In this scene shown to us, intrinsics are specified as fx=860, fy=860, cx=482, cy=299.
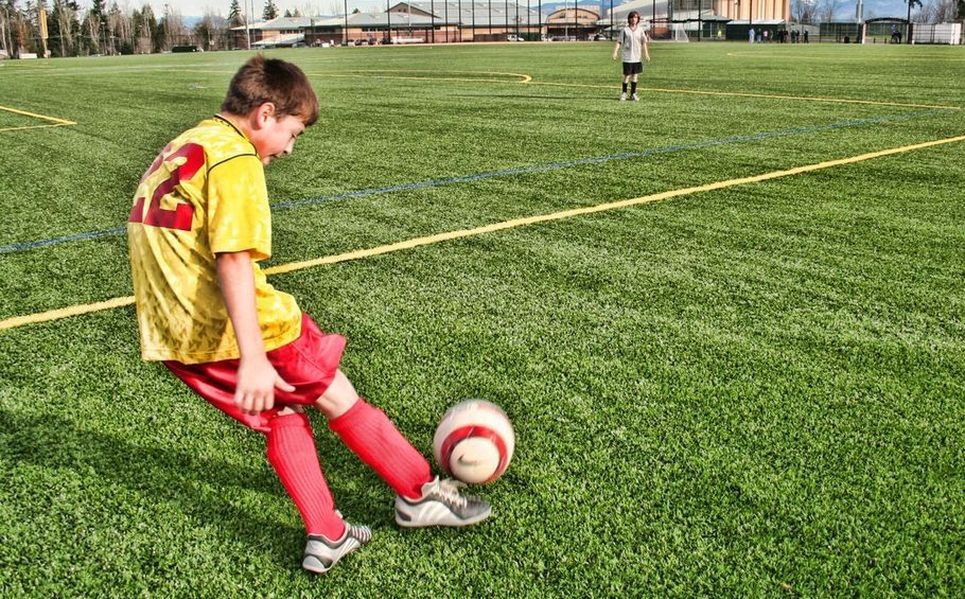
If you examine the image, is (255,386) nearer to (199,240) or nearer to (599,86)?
(199,240)

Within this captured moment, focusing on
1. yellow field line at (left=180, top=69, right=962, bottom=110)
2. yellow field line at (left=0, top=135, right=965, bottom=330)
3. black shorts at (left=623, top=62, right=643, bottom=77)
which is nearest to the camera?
yellow field line at (left=0, top=135, right=965, bottom=330)

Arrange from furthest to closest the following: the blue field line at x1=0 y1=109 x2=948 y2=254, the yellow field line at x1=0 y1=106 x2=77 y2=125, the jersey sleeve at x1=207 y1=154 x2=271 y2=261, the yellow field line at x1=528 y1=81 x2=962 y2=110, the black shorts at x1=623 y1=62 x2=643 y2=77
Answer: the black shorts at x1=623 y1=62 x2=643 y2=77 → the yellow field line at x1=528 y1=81 x2=962 y2=110 → the yellow field line at x1=0 y1=106 x2=77 y2=125 → the blue field line at x1=0 y1=109 x2=948 y2=254 → the jersey sleeve at x1=207 y1=154 x2=271 y2=261

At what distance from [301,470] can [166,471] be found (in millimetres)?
806

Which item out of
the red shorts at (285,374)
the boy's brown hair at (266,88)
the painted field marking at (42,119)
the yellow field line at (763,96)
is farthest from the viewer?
the yellow field line at (763,96)

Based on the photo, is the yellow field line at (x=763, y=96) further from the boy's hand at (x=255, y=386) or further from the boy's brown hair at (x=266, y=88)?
the boy's hand at (x=255, y=386)

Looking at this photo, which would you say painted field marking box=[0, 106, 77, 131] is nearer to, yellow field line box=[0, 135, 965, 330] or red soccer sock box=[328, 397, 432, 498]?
yellow field line box=[0, 135, 965, 330]

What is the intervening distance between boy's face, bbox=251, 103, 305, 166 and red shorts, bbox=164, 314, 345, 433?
1.59 feet

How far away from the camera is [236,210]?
2021 mm

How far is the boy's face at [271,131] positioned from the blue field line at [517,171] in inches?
165

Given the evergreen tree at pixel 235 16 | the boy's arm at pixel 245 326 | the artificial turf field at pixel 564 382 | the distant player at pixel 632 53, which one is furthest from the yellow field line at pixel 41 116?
the evergreen tree at pixel 235 16

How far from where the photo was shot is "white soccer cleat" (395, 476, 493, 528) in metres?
2.52

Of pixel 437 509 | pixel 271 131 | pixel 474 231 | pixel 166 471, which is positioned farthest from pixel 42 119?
pixel 437 509

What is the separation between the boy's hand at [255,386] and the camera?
2041mm

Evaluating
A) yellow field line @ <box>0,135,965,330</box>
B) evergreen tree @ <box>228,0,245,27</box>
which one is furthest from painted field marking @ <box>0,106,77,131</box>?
evergreen tree @ <box>228,0,245,27</box>
